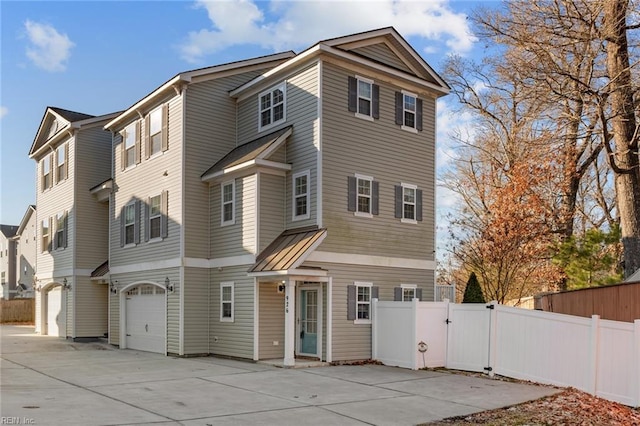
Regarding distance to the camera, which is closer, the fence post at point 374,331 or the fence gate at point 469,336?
the fence gate at point 469,336

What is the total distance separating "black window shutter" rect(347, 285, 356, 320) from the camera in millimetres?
17344

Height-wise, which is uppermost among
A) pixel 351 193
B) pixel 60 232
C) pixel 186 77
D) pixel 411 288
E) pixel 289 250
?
pixel 186 77

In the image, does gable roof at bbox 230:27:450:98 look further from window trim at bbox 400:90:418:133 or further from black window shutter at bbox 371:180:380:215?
black window shutter at bbox 371:180:380:215

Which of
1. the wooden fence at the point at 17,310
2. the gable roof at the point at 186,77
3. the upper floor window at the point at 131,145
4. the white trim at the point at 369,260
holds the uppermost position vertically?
the gable roof at the point at 186,77

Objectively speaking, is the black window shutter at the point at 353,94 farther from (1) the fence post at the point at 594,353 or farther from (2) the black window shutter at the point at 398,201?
(1) the fence post at the point at 594,353

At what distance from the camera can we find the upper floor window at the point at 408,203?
63.3 ft

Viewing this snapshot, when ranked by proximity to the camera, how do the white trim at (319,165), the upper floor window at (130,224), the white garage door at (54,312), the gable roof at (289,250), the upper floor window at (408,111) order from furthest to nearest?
the white garage door at (54,312) < the upper floor window at (130,224) < the upper floor window at (408,111) < the white trim at (319,165) < the gable roof at (289,250)

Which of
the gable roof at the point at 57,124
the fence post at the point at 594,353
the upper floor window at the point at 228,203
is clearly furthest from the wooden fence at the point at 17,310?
the fence post at the point at 594,353

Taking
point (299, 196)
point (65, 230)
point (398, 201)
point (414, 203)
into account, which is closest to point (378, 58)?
point (398, 201)

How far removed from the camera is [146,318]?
21.5 metres

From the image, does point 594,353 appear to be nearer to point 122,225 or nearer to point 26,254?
point 122,225

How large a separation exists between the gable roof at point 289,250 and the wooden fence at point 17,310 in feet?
98.8

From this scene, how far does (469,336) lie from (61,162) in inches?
814

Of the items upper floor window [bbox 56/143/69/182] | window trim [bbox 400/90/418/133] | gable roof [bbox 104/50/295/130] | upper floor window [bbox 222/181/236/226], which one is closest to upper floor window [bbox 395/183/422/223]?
window trim [bbox 400/90/418/133]
